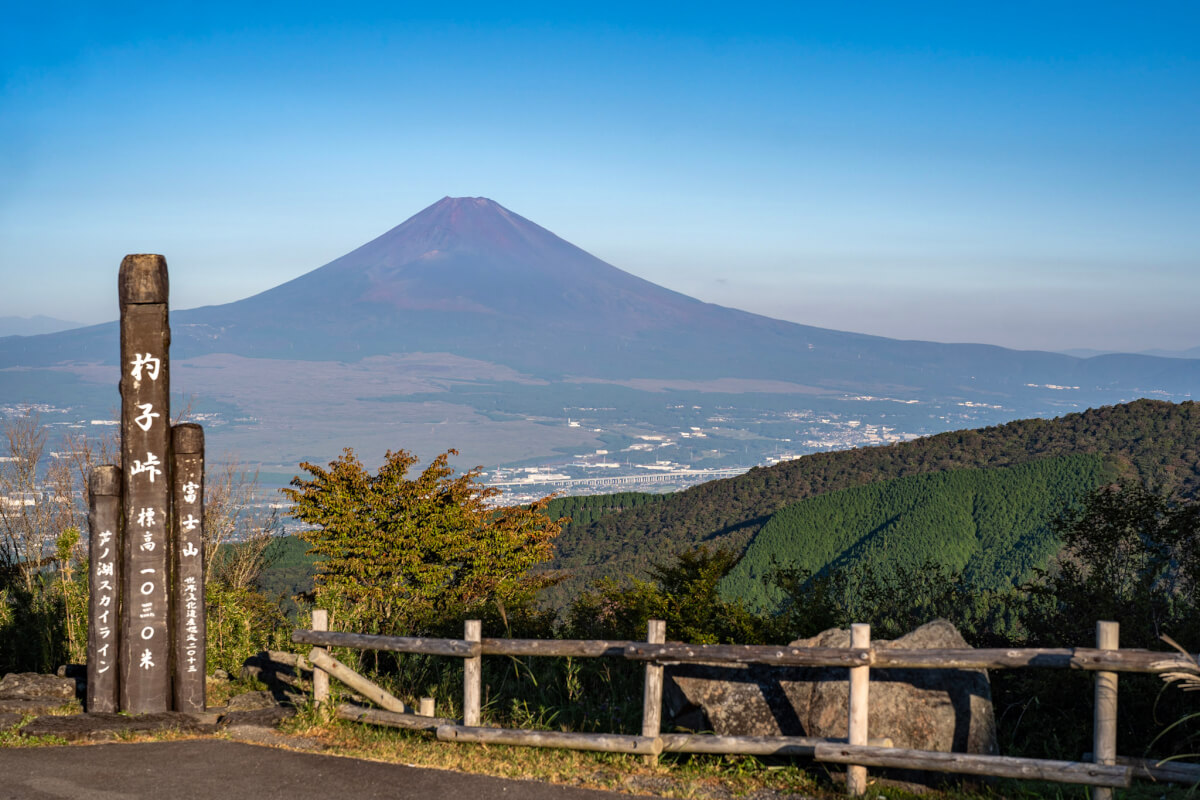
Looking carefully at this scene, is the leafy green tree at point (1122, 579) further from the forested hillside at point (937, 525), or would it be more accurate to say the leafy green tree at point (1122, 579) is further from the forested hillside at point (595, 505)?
the forested hillside at point (595, 505)

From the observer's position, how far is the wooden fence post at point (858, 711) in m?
7.02

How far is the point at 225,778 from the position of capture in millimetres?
7375

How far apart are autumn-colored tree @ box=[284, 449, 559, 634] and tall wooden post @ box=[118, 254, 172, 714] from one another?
1112 centimetres

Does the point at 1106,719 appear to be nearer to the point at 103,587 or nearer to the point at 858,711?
the point at 858,711

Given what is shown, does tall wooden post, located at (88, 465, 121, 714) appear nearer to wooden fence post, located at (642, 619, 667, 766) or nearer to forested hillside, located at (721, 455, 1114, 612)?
wooden fence post, located at (642, 619, 667, 766)

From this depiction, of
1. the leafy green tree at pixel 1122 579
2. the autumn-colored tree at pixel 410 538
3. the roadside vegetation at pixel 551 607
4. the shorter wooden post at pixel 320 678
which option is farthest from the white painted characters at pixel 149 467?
the autumn-colored tree at pixel 410 538

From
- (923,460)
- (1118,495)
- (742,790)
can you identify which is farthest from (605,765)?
(923,460)

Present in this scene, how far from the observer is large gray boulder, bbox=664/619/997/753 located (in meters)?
7.32

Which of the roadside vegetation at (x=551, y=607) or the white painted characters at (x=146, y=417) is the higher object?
the white painted characters at (x=146, y=417)

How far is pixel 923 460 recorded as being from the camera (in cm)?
6369

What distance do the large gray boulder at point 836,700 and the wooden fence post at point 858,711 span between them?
1.40ft

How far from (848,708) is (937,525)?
47.1 meters

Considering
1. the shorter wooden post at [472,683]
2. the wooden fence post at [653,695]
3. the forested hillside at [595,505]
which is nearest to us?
the wooden fence post at [653,695]

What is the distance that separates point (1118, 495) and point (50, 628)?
12875mm
